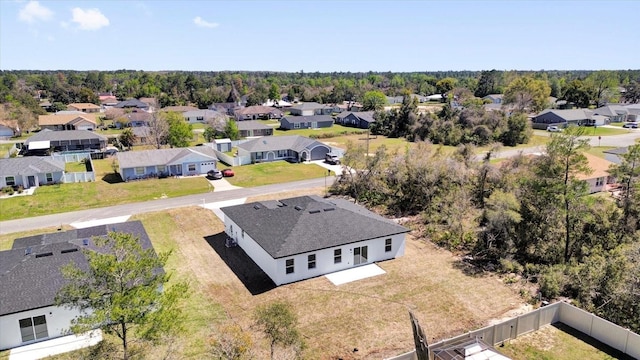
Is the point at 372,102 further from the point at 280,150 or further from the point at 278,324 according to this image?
the point at 278,324

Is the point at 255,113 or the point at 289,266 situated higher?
the point at 255,113

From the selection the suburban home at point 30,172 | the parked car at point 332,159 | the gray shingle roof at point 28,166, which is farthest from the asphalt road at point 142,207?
the gray shingle roof at point 28,166

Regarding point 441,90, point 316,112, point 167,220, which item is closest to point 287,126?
point 316,112

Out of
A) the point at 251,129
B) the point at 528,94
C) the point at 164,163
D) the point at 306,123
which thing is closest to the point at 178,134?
the point at 164,163

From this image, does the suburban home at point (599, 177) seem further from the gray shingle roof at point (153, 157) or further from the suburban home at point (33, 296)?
the suburban home at point (33, 296)

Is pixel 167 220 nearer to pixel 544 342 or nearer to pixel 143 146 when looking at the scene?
pixel 544 342

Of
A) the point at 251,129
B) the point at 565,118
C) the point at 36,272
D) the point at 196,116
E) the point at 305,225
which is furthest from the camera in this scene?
the point at 196,116
